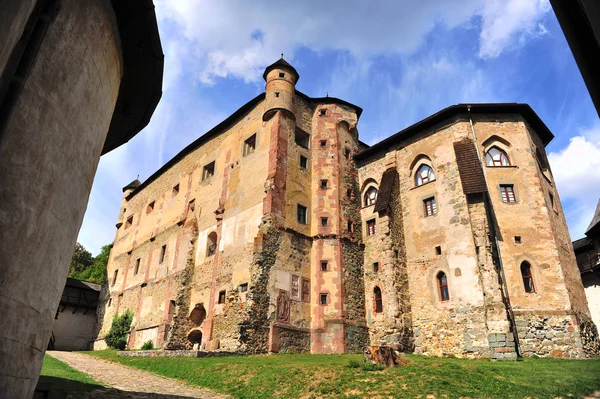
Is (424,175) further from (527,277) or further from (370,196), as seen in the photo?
(527,277)

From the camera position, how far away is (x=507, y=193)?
2142 cm

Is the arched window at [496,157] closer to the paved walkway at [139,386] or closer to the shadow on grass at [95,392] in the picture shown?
the paved walkway at [139,386]

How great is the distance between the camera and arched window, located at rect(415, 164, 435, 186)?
2369cm

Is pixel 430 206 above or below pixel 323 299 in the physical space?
above

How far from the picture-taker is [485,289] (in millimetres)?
19094

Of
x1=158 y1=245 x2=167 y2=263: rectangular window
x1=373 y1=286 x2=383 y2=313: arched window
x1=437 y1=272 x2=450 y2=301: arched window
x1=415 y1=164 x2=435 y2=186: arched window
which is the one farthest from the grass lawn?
x1=158 y1=245 x2=167 y2=263: rectangular window

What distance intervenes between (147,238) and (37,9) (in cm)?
3318

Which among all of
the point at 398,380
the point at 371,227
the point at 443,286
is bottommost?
the point at 398,380

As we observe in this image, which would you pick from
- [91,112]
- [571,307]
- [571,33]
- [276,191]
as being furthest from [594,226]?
[91,112]

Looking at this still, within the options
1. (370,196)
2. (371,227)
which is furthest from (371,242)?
(370,196)

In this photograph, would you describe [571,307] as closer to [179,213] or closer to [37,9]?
[37,9]

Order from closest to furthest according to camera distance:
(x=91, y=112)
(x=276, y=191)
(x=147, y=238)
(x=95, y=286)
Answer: (x=91, y=112) → (x=276, y=191) → (x=147, y=238) → (x=95, y=286)

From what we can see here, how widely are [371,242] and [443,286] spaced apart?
5.37m

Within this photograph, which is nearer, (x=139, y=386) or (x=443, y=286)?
(x=139, y=386)
